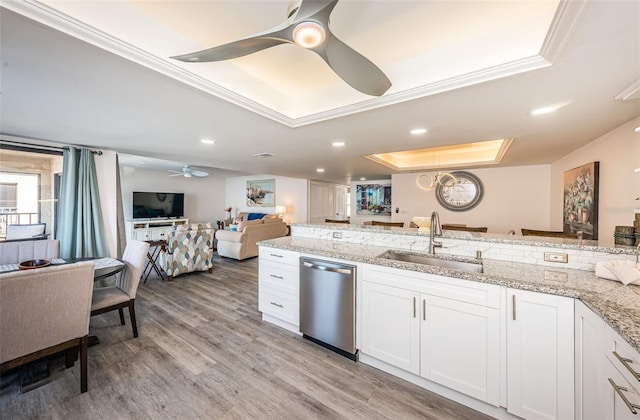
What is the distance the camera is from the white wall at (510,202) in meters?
4.72

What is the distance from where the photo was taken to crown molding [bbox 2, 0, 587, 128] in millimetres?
968

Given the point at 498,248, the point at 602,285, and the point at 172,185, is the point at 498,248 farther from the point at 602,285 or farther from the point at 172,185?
the point at 172,185

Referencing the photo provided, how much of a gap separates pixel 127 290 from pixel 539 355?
131 inches

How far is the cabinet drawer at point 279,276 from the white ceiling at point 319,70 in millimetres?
1463

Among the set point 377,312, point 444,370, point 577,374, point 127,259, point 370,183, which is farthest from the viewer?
point 370,183

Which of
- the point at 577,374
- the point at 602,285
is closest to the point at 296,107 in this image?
the point at 602,285

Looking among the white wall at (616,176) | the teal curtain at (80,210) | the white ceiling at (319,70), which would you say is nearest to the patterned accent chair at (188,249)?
the teal curtain at (80,210)

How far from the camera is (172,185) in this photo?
7.80 metres

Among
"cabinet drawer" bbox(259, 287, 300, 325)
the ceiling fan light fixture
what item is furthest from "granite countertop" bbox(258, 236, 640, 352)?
the ceiling fan light fixture

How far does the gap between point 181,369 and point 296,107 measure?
251 cm

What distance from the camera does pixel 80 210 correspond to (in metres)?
3.11

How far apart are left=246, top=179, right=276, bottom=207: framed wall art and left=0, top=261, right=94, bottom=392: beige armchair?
6.91m

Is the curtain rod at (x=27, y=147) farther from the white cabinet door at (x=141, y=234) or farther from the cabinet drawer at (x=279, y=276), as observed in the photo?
the white cabinet door at (x=141, y=234)

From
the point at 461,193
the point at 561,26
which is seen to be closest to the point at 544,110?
the point at 561,26
